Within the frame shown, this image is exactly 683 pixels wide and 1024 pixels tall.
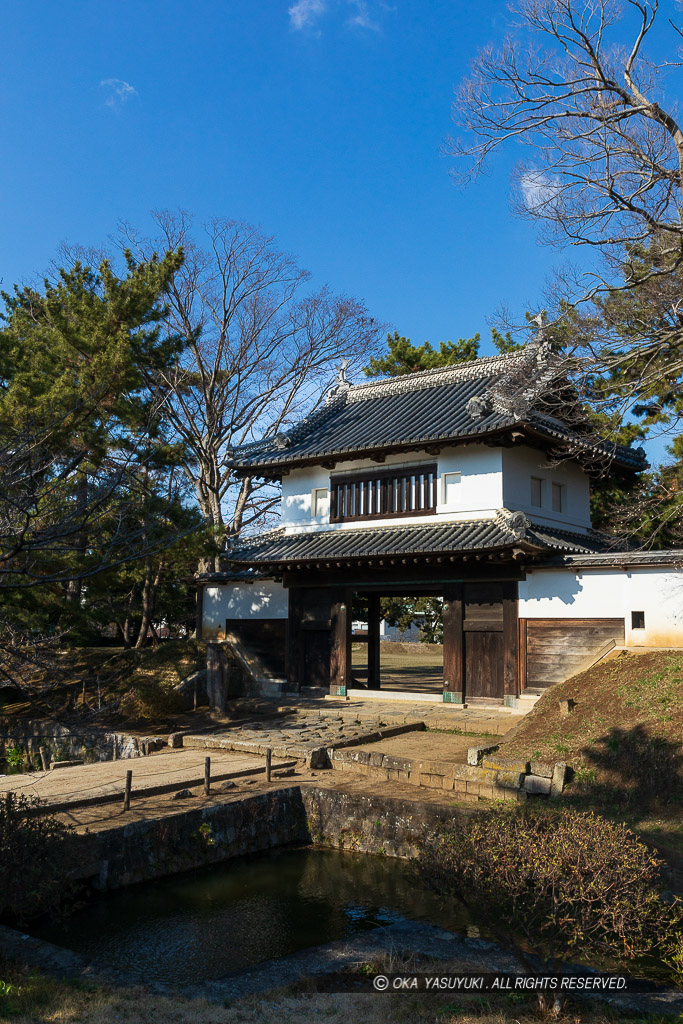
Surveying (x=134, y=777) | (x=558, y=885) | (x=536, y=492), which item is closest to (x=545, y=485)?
(x=536, y=492)

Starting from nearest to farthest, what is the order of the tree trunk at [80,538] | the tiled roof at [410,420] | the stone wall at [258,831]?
the tree trunk at [80,538] < the stone wall at [258,831] < the tiled roof at [410,420]

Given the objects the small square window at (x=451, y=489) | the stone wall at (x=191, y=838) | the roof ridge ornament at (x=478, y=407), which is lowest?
the stone wall at (x=191, y=838)

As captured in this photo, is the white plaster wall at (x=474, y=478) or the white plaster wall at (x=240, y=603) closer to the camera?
the white plaster wall at (x=474, y=478)

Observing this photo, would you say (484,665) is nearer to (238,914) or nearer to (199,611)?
(238,914)

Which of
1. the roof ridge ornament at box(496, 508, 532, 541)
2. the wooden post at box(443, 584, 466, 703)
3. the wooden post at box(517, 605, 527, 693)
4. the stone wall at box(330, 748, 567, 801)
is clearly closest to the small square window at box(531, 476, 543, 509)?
the roof ridge ornament at box(496, 508, 532, 541)

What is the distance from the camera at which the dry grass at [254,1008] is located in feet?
18.1

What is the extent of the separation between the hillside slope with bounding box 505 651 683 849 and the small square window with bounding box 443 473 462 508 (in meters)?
5.87

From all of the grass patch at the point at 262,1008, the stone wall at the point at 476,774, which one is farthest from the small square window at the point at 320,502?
the grass patch at the point at 262,1008

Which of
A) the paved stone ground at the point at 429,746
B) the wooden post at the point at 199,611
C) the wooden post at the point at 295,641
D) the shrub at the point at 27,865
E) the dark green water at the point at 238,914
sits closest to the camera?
the shrub at the point at 27,865

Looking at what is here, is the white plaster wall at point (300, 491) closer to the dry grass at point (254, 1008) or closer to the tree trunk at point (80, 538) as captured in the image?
the tree trunk at point (80, 538)

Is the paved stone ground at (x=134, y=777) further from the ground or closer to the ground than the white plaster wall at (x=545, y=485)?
closer to the ground

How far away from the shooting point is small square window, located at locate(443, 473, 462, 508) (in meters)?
18.9

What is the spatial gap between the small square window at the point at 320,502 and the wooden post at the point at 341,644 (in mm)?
2574

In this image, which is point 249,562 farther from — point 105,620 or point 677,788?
point 677,788
